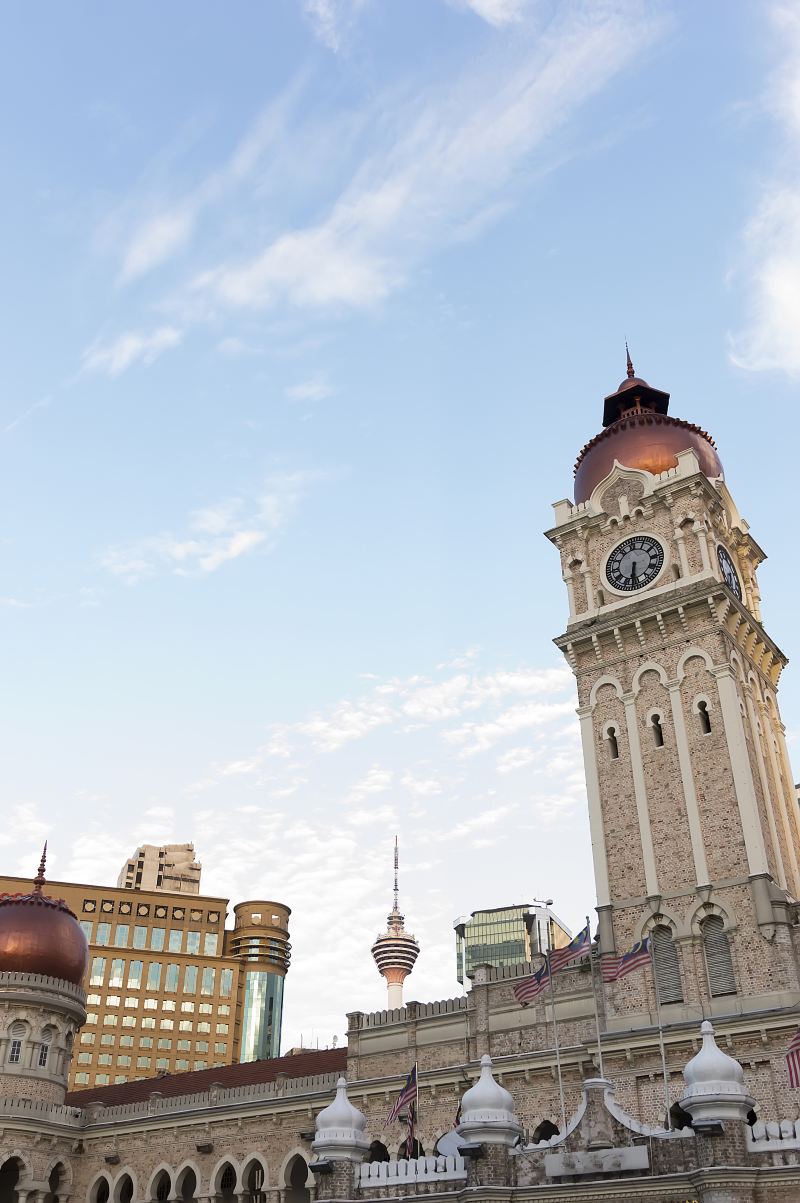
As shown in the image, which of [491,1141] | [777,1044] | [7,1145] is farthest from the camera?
[7,1145]

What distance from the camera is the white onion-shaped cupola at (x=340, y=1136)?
26.4 m

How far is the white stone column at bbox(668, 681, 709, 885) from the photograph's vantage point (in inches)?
1463

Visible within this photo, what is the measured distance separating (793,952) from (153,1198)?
28312 mm

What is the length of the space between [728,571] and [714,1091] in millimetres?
25510

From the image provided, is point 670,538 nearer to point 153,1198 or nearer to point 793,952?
point 793,952

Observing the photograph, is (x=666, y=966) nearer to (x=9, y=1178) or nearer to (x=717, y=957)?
(x=717, y=957)

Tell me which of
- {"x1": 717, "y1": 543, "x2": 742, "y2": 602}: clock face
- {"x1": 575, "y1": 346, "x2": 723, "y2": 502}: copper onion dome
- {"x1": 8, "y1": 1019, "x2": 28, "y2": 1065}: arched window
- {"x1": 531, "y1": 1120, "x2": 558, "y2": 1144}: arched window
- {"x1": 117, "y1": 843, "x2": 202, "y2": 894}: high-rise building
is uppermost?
{"x1": 117, "y1": 843, "x2": 202, "y2": 894}: high-rise building

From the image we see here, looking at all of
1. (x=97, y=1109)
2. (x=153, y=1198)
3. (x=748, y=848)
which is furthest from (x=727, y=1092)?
(x=97, y=1109)

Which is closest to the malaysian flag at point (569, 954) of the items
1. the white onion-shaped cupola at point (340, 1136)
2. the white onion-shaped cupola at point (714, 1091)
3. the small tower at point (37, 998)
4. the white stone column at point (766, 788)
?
the white stone column at point (766, 788)

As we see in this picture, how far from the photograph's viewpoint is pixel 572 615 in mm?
45000

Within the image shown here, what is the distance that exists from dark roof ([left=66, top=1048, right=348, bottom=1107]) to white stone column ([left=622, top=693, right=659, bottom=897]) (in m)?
15.0

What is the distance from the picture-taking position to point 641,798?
39.7 metres

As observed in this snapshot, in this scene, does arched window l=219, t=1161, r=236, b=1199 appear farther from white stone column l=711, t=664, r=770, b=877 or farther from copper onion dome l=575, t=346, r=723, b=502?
copper onion dome l=575, t=346, r=723, b=502

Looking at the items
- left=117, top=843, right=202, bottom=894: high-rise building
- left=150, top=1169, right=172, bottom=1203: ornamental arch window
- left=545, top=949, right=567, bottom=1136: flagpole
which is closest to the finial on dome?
left=150, top=1169, right=172, bottom=1203: ornamental arch window
